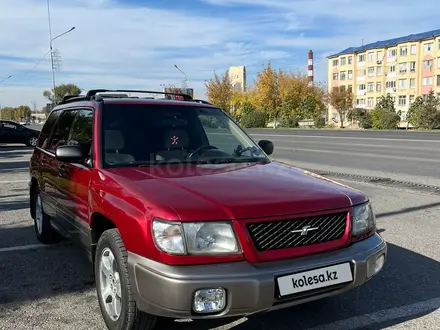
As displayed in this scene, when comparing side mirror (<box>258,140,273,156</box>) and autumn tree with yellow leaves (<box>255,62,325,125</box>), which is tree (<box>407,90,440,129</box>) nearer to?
autumn tree with yellow leaves (<box>255,62,325,125</box>)

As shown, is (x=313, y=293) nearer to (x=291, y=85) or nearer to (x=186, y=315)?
(x=186, y=315)

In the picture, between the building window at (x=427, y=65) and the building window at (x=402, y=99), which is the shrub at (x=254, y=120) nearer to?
the building window at (x=427, y=65)

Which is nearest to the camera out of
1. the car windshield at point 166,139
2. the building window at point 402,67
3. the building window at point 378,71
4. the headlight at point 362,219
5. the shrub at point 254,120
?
the headlight at point 362,219

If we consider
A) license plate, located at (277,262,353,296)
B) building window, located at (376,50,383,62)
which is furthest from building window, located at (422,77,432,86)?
license plate, located at (277,262,353,296)

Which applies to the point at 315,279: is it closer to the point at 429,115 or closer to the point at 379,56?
the point at 429,115

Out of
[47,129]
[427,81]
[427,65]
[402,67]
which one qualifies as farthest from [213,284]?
[402,67]

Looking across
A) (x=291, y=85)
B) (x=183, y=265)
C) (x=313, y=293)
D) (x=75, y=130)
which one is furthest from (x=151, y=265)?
(x=291, y=85)

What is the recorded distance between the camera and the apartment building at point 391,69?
79.9 m

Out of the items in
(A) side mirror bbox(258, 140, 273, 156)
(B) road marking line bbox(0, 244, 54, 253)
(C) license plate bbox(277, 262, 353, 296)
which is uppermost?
(A) side mirror bbox(258, 140, 273, 156)

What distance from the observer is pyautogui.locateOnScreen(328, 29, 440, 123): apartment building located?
262ft

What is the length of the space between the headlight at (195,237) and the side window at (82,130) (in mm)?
1531

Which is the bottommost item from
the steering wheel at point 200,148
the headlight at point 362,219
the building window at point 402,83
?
the headlight at point 362,219

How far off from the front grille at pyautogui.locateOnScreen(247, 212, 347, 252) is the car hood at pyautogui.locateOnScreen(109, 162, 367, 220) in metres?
0.06

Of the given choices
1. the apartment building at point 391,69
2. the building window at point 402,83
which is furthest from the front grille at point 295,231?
the building window at point 402,83
